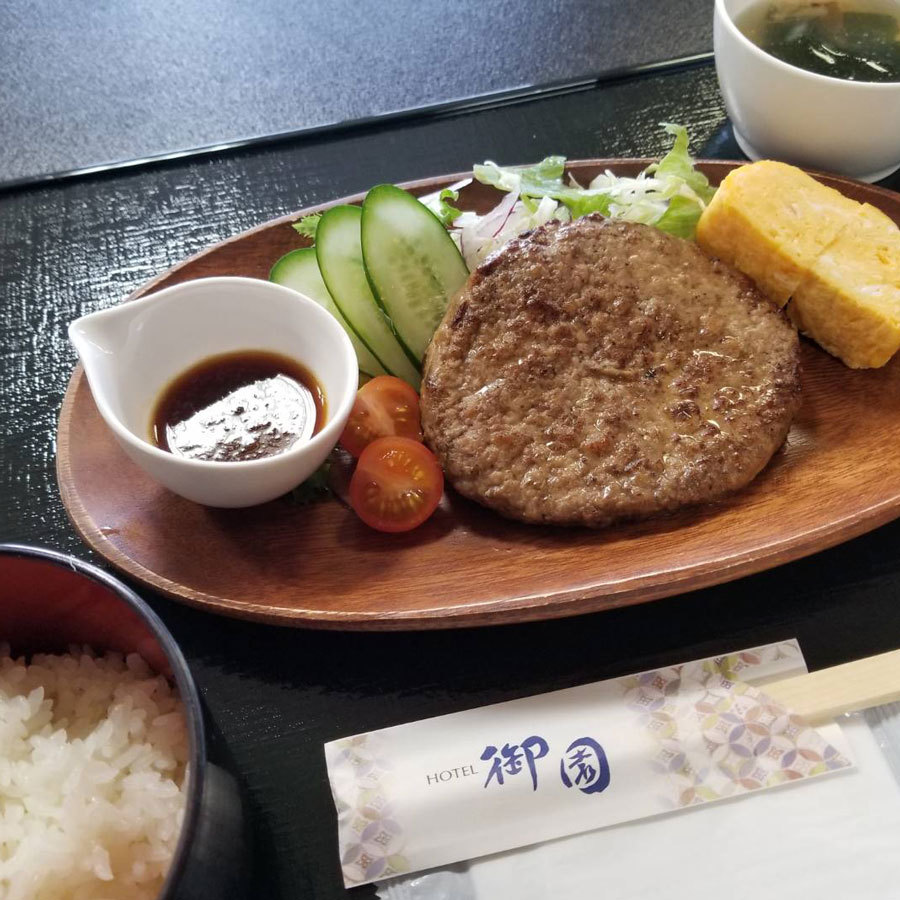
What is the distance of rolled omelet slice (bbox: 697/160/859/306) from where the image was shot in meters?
2.31

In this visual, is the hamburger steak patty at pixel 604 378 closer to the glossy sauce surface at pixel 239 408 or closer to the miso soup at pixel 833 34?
the glossy sauce surface at pixel 239 408

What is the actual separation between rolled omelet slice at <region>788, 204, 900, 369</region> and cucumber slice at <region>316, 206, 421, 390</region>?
113 cm

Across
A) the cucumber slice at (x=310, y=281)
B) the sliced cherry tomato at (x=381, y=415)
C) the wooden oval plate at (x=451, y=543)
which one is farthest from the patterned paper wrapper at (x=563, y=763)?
the cucumber slice at (x=310, y=281)

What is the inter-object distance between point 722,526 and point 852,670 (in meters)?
0.41

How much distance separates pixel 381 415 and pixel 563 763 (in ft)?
3.17

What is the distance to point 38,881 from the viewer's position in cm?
139

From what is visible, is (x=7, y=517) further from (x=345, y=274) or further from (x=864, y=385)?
(x=864, y=385)

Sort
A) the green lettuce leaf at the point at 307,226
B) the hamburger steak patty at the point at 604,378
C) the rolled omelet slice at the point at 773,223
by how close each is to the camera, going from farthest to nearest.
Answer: the green lettuce leaf at the point at 307,226 < the rolled omelet slice at the point at 773,223 < the hamburger steak patty at the point at 604,378

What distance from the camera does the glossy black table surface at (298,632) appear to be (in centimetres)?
183

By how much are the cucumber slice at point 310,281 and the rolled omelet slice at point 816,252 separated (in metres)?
1.04

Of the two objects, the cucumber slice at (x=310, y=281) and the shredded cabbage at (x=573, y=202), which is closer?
the cucumber slice at (x=310, y=281)

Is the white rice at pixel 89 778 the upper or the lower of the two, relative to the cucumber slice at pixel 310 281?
lower

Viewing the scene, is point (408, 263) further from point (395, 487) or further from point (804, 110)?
point (804, 110)

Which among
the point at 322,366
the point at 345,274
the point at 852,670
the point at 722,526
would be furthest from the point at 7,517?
the point at 852,670
